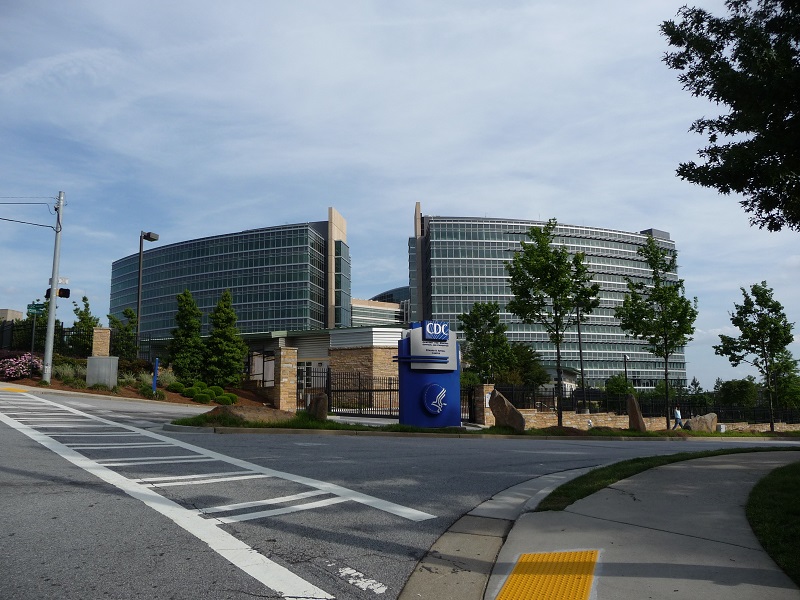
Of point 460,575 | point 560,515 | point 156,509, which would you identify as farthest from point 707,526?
point 156,509

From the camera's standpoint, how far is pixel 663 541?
4809mm

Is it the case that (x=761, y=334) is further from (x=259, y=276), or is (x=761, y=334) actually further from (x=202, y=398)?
(x=259, y=276)

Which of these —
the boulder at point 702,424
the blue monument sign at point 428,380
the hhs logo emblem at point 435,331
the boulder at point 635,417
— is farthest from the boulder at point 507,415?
the boulder at point 702,424

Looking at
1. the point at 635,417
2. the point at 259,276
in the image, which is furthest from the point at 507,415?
the point at 259,276

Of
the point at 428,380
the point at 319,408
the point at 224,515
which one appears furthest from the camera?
the point at 428,380

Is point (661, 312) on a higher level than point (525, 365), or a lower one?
higher

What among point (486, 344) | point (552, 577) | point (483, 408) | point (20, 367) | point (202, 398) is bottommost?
point (552, 577)

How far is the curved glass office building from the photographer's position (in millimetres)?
110750

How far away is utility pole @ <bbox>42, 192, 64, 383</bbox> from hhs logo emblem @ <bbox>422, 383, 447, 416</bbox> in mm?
17004

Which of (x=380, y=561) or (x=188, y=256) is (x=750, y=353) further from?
(x=188, y=256)

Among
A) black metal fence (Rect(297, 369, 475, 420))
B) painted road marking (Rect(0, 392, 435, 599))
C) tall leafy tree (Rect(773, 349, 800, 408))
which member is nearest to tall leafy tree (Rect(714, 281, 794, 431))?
tall leafy tree (Rect(773, 349, 800, 408))

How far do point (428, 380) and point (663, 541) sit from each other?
1672 cm

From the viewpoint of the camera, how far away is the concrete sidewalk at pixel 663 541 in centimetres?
383

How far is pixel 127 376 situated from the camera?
30.6 meters
